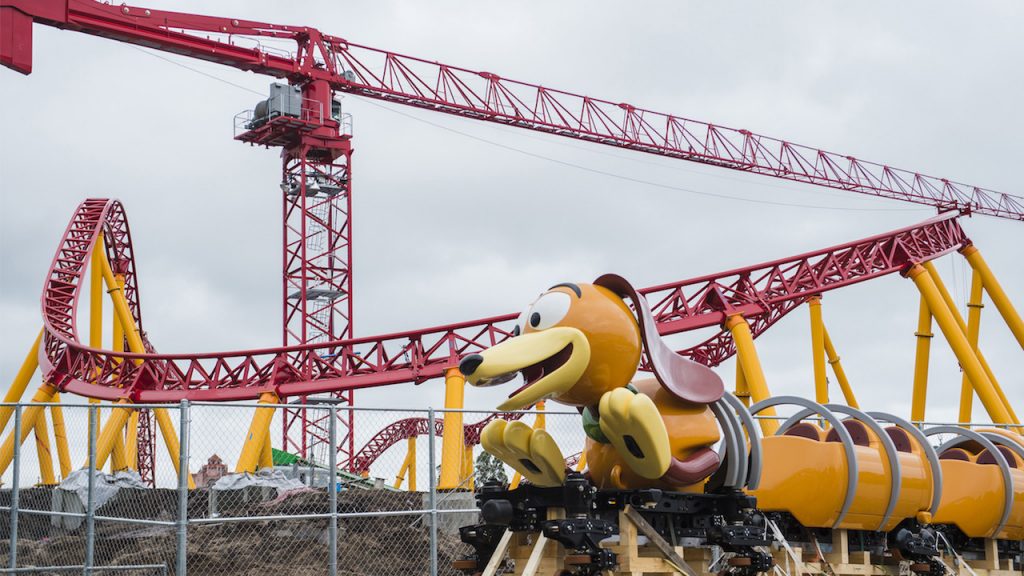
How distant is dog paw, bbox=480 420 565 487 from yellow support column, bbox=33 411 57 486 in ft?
51.4

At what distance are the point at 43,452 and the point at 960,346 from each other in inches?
669

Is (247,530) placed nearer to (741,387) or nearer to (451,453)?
(451,453)

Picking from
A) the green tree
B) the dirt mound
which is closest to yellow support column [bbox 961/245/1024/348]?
the green tree

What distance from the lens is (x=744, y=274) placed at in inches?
849

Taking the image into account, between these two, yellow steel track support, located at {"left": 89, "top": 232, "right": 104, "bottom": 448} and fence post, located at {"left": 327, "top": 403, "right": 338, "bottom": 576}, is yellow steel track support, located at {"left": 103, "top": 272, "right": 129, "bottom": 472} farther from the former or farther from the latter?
fence post, located at {"left": 327, "top": 403, "right": 338, "bottom": 576}

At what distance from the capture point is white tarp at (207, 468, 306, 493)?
603 inches

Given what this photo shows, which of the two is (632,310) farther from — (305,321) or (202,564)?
(305,321)

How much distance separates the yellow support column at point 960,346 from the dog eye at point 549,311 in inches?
613

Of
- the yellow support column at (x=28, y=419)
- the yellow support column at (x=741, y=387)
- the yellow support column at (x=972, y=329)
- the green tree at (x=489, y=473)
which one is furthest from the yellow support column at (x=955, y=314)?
the yellow support column at (x=28, y=419)

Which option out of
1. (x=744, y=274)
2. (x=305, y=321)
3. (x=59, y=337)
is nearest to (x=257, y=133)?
(x=305, y=321)

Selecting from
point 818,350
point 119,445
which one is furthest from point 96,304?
point 818,350

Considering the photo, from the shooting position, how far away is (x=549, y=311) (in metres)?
8.66

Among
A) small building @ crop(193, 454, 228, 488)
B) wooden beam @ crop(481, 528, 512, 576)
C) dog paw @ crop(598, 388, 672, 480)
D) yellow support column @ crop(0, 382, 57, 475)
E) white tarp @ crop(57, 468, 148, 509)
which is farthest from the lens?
yellow support column @ crop(0, 382, 57, 475)

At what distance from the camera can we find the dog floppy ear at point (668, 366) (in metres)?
8.78
